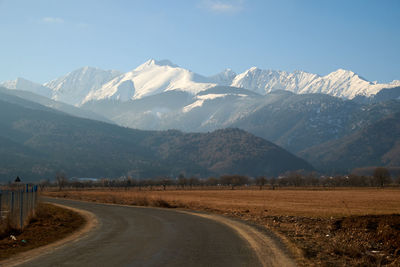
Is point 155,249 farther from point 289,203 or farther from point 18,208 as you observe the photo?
point 289,203

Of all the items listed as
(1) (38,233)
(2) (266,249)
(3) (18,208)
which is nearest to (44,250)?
(1) (38,233)

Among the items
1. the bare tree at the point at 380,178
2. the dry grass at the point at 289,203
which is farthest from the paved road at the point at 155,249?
the bare tree at the point at 380,178

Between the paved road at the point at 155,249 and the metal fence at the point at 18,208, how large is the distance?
14.2 ft

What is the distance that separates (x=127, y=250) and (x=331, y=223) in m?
17.8

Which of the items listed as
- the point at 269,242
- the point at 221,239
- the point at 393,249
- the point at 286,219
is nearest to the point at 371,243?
the point at 393,249

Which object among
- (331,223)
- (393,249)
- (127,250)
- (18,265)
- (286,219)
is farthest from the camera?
(286,219)

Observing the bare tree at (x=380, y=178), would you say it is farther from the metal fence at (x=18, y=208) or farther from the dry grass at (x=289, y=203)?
the metal fence at (x=18, y=208)

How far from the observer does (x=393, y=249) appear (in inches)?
882

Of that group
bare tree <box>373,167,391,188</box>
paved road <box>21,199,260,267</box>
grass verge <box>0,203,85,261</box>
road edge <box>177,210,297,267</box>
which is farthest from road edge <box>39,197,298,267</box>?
bare tree <box>373,167,391,188</box>

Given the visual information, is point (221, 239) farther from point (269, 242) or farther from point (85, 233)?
point (85, 233)

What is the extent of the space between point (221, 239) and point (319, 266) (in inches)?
270

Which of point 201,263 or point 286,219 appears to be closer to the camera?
point 201,263

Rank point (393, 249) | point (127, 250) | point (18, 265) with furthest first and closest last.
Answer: point (393, 249)
point (127, 250)
point (18, 265)

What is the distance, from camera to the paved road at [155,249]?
15.7 meters
